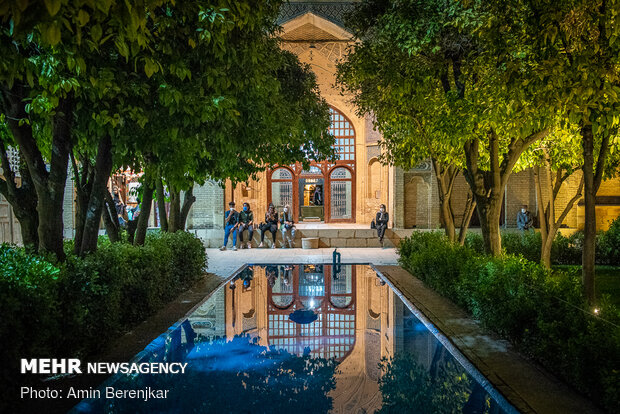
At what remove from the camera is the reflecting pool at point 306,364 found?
3896 mm

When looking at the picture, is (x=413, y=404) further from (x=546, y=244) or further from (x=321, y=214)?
(x=321, y=214)

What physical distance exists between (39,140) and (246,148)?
Answer: 10.1 feet

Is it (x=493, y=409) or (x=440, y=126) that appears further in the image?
(x=440, y=126)

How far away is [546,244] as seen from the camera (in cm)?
862

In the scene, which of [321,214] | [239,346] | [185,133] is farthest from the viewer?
[321,214]

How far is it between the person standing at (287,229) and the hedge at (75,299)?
942 cm

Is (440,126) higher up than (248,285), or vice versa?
(440,126)

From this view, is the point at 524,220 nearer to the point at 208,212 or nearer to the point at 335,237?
the point at 335,237

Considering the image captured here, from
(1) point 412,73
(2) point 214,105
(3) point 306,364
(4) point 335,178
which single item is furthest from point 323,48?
(3) point 306,364

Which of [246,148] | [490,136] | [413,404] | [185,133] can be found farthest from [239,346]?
[490,136]

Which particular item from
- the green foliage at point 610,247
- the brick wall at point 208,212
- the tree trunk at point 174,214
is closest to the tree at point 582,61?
the tree trunk at point 174,214

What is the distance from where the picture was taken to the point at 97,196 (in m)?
5.88

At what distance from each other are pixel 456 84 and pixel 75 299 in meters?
6.41

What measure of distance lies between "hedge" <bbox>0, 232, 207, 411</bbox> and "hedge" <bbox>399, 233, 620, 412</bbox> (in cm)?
436
